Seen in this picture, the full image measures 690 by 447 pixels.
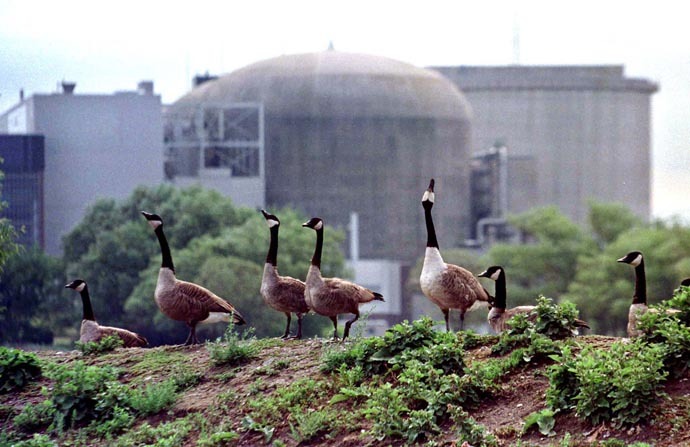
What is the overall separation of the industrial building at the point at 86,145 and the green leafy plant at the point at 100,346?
65935mm

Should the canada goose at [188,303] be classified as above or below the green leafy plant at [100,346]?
above

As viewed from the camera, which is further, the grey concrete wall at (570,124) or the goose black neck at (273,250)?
the grey concrete wall at (570,124)

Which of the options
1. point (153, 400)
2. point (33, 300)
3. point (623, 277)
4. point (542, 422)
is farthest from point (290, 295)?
point (623, 277)

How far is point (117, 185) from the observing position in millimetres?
86312

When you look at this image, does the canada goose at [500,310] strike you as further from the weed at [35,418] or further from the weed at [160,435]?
the weed at [35,418]

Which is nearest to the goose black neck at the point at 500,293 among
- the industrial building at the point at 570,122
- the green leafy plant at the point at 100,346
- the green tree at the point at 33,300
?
the green leafy plant at the point at 100,346

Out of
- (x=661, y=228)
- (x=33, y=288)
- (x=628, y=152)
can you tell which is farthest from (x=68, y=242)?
(x=628, y=152)

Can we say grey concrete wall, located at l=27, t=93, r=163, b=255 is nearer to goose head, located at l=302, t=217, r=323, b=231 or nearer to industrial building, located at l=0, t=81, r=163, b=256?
industrial building, located at l=0, t=81, r=163, b=256

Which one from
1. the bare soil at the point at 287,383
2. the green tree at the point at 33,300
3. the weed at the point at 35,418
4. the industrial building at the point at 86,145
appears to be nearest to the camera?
the bare soil at the point at 287,383

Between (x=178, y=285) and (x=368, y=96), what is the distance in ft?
245

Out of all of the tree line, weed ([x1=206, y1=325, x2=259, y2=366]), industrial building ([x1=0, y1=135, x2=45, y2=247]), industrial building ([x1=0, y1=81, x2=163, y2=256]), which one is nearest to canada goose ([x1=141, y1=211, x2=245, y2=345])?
weed ([x1=206, y1=325, x2=259, y2=366])

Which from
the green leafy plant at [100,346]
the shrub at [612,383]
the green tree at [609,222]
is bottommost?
the green tree at [609,222]

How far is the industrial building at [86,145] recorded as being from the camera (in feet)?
276

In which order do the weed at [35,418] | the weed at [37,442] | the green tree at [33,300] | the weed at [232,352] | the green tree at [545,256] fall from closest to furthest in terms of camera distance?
the weed at [37,442], the weed at [35,418], the weed at [232,352], the green tree at [33,300], the green tree at [545,256]
